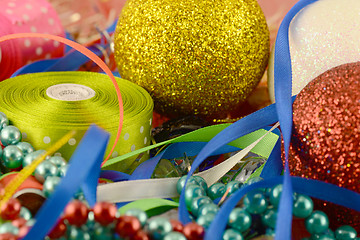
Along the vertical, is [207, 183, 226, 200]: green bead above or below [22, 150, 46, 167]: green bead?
below

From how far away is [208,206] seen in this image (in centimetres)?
42

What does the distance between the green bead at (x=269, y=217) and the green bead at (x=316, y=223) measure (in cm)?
4

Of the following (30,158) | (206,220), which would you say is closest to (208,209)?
(206,220)

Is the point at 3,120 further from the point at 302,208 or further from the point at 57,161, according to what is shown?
the point at 302,208

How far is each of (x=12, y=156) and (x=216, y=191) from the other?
255 mm

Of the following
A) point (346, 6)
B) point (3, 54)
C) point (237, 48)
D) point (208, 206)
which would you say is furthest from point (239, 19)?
point (3, 54)

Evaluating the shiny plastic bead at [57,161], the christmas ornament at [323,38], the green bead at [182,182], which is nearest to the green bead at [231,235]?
the green bead at [182,182]

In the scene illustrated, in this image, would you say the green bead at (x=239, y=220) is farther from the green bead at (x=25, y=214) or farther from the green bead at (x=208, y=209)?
the green bead at (x=25, y=214)

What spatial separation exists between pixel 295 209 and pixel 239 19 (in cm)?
33

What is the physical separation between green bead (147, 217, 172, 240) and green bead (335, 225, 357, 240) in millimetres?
189

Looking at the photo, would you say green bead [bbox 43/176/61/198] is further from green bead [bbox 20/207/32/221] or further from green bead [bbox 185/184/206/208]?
green bead [bbox 185/184/206/208]

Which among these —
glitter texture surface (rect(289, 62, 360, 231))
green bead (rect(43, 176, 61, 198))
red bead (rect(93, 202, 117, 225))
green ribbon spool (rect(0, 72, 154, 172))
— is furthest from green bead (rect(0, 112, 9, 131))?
glitter texture surface (rect(289, 62, 360, 231))

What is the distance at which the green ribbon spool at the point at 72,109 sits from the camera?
1.76ft

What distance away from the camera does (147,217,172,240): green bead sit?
0.36 meters
